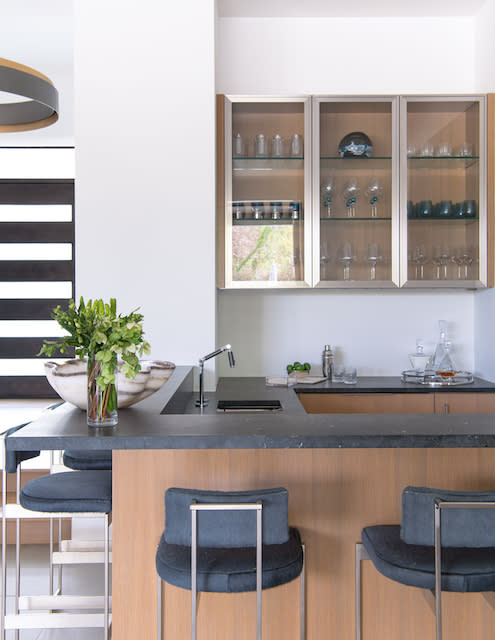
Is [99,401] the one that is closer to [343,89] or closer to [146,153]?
[146,153]

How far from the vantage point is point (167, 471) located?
5.85 ft

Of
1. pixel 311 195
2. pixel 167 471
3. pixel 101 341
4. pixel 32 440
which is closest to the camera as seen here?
pixel 32 440

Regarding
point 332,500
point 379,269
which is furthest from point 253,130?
point 332,500

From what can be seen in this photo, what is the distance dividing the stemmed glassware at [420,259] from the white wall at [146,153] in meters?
1.26

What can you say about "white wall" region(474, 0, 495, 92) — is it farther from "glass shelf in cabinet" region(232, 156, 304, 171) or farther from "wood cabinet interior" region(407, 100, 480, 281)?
"glass shelf in cabinet" region(232, 156, 304, 171)

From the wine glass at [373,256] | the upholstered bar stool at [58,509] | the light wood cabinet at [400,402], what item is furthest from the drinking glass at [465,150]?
the upholstered bar stool at [58,509]

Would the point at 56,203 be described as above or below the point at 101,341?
above

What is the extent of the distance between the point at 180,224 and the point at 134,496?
5.92ft

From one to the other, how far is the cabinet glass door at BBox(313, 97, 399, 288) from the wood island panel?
1.75m

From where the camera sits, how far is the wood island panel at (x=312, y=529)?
1.78 meters

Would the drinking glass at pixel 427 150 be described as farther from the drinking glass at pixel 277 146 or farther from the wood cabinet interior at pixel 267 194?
the drinking glass at pixel 277 146

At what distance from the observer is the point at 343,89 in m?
3.72

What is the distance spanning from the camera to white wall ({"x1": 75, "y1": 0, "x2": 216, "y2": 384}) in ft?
10.4

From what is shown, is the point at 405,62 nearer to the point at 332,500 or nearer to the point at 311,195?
the point at 311,195
